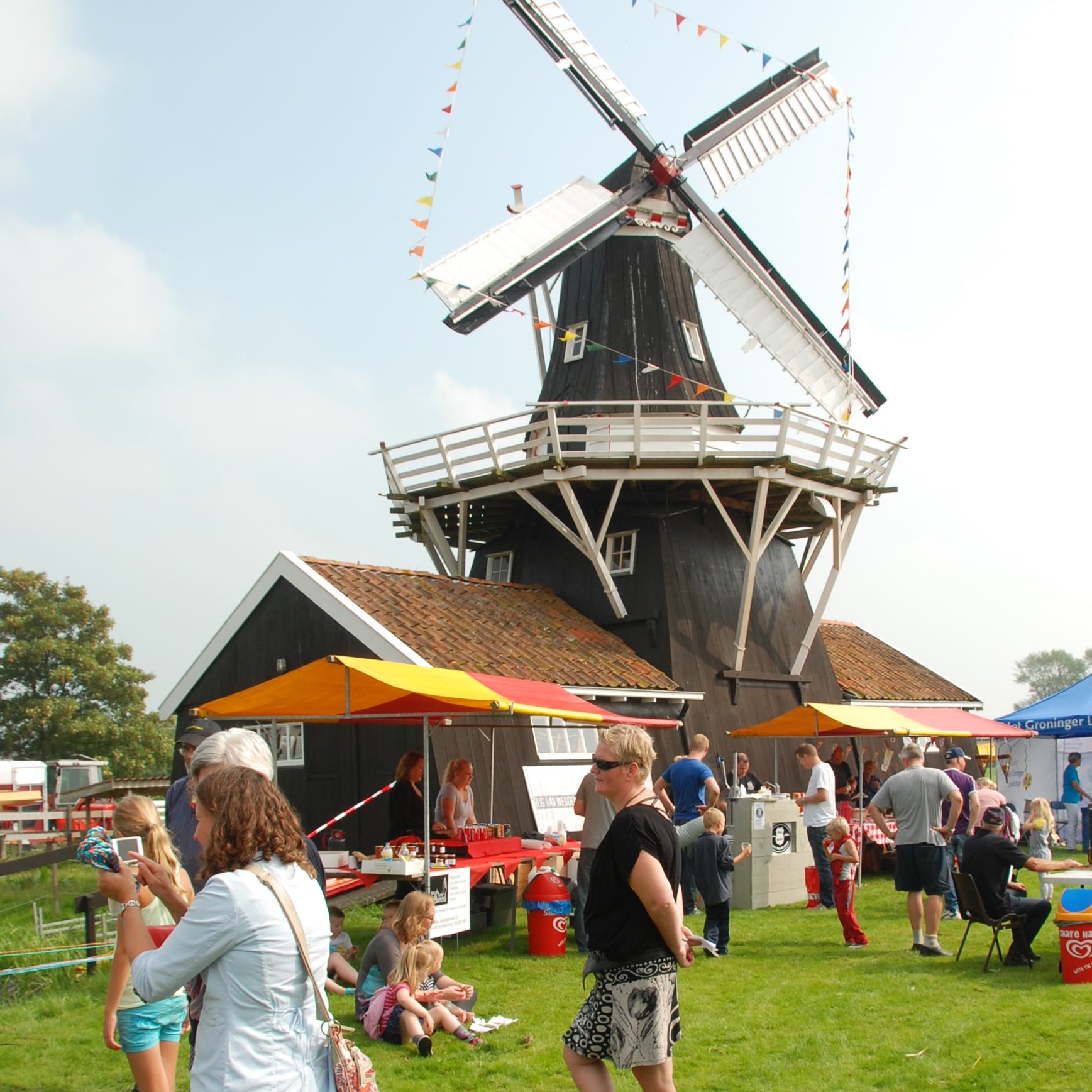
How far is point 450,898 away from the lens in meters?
9.87

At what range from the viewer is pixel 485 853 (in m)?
11.3

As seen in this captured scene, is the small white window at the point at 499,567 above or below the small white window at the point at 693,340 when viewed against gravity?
below

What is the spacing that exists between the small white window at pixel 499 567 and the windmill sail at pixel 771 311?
20.6 feet

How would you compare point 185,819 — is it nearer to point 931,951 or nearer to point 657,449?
point 931,951

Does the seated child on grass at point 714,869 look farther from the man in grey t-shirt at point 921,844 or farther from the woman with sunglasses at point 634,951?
the woman with sunglasses at point 634,951

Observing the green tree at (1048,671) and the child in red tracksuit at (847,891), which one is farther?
the green tree at (1048,671)

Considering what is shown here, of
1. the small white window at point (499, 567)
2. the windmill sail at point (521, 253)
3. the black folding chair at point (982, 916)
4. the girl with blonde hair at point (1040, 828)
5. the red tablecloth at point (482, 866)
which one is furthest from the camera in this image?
the small white window at point (499, 567)

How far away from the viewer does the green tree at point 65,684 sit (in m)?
35.2

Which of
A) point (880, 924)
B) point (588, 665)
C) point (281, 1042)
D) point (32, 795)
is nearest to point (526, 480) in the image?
point (588, 665)

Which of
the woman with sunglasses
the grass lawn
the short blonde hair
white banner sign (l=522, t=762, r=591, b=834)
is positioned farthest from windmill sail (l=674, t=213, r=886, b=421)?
the woman with sunglasses

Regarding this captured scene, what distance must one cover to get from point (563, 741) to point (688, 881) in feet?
14.3

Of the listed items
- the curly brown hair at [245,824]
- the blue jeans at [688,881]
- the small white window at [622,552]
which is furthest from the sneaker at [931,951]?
the small white window at [622,552]

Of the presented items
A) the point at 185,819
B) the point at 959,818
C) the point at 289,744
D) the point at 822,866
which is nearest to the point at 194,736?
the point at 185,819

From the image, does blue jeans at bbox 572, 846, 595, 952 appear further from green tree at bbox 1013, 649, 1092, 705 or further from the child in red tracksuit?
green tree at bbox 1013, 649, 1092, 705
